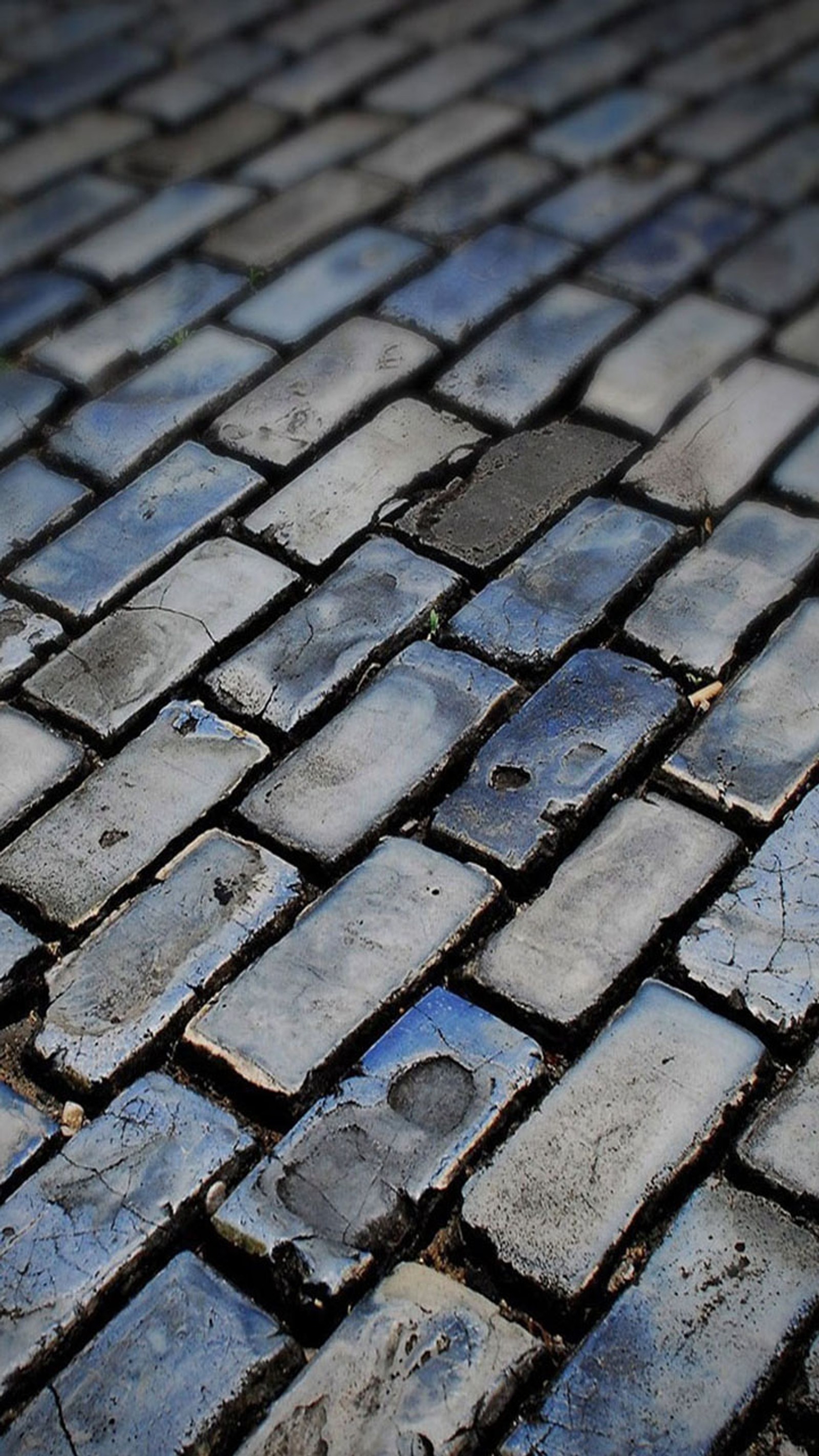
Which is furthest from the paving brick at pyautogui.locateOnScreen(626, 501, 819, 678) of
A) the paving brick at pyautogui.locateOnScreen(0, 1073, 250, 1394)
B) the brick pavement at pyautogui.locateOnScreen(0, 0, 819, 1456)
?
the paving brick at pyautogui.locateOnScreen(0, 1073, 250, 1394)

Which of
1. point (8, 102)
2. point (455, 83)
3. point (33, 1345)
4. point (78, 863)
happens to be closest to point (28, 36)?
point (8, 102)

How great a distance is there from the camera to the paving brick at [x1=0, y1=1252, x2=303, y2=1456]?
59.7 inches

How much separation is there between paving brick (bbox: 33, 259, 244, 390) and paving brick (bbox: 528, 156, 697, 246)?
0.73 metres

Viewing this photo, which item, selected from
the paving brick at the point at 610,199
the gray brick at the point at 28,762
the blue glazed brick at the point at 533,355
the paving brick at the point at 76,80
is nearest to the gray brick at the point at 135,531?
the gray brick at the point at 28,762

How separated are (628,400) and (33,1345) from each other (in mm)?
1916

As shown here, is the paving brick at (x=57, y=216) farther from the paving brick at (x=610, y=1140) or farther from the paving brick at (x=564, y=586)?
the paving brick at (x=610, y=1140)

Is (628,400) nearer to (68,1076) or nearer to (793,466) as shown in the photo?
(793,466)

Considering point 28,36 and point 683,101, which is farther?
point 28,36

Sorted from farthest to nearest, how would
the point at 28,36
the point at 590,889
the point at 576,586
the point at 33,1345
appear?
the point at 28,36 → the point at 576,586 → the point at 590,889 → the point at 33,1345

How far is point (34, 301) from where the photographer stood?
9.91 feet

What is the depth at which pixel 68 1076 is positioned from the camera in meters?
1.81

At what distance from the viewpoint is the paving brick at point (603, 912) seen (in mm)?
1846

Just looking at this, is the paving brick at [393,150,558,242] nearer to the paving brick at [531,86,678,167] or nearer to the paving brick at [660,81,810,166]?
the paving brick at [531,86,678,167]

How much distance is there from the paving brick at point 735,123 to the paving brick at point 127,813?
79.7 inches
